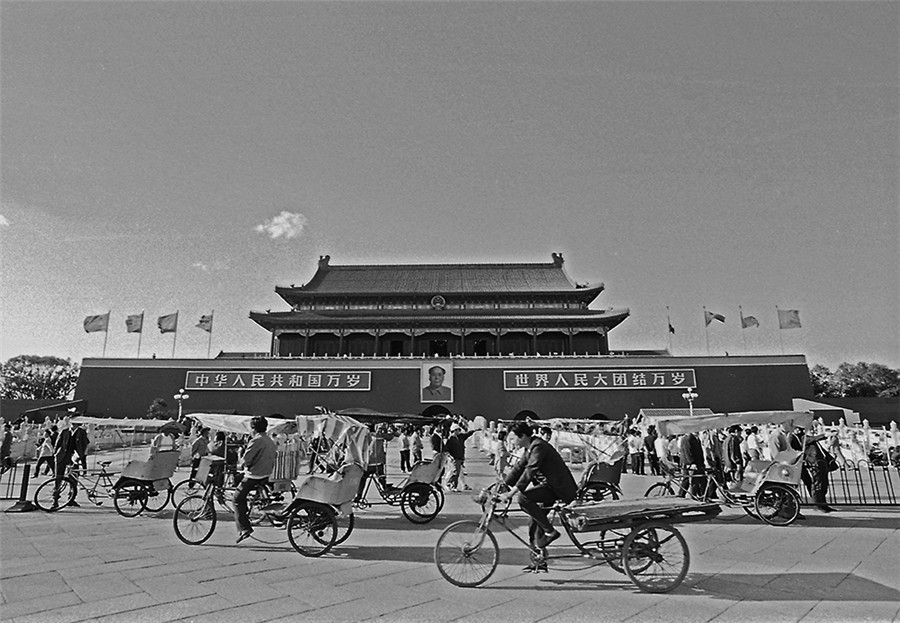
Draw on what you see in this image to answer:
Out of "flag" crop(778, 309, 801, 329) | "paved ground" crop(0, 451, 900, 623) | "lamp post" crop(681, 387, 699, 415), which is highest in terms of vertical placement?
"flag" crop(778, 309, 801, 329)

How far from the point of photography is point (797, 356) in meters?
27.9

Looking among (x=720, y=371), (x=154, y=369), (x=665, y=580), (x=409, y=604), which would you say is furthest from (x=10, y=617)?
(x=720, y=371)

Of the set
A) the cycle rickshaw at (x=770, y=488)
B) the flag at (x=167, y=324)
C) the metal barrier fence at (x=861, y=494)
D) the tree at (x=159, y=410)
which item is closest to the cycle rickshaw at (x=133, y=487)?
the cycle rickshaw at (x=770, y=488)

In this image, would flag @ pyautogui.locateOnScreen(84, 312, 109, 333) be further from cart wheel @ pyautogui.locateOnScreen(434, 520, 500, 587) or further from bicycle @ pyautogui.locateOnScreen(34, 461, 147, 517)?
cart wheel @ pyautogui.locateOnScreen(434, 520, 500, 587)

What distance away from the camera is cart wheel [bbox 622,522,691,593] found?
4.03 meters

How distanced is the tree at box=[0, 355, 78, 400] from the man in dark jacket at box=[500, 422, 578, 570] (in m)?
45.8

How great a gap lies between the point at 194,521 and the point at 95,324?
89.9ft

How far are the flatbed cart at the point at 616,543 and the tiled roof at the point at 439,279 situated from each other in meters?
28.1

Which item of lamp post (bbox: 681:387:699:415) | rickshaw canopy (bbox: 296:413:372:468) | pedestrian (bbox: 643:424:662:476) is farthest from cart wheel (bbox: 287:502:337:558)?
lamp post (bbox: 681:387:699:415)

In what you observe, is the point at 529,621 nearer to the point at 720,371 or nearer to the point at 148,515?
the point at 148,515

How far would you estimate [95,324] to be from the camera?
1109 inches

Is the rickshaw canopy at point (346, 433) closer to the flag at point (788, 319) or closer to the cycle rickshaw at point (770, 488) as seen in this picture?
the cycle rickshaw at point (770, 488)

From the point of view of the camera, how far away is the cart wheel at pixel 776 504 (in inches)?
262

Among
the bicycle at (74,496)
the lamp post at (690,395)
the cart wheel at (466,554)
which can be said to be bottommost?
the cart wheel at (466,554)
